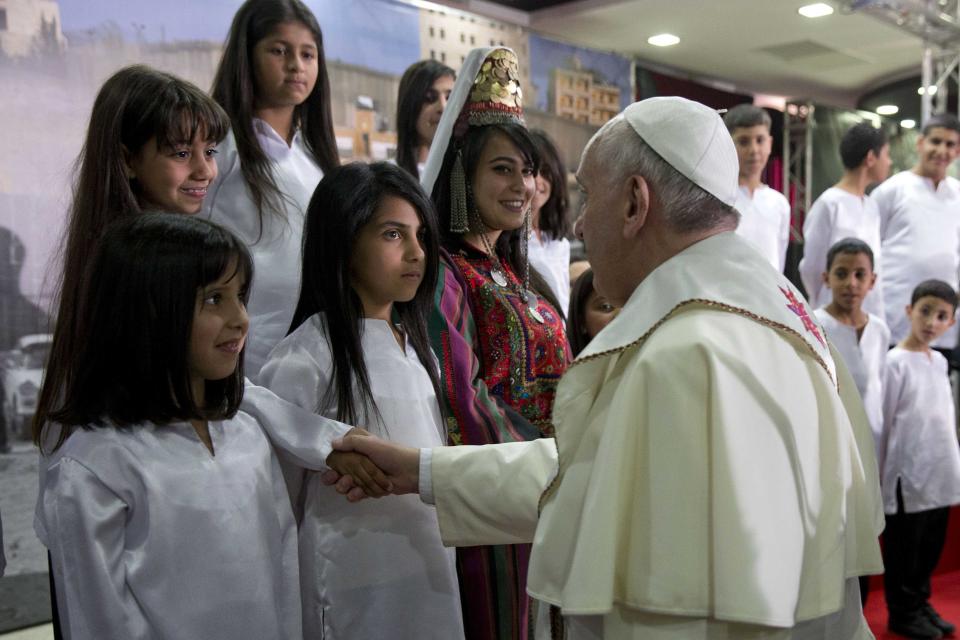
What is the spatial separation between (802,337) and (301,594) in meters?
1.11

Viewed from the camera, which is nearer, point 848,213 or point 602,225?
point 602,225

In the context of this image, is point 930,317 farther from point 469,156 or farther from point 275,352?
point 275,352

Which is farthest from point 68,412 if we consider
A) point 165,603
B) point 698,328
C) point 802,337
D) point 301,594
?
point 802,337

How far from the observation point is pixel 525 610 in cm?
220

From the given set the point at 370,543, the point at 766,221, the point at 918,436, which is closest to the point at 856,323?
the point at 918,436

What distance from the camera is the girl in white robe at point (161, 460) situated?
1555 millimetres

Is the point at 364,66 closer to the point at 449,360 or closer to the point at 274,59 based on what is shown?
the point at 274,59

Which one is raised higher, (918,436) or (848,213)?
(848,213)

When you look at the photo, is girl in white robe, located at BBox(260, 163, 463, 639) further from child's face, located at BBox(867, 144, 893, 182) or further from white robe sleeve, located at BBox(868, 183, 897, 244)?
white robe sleeve, located at BBox(868, 183, 897, 244)

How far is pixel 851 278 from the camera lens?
4.18 metres

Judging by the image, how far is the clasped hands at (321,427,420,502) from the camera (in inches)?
72.3

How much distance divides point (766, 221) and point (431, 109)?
274cm

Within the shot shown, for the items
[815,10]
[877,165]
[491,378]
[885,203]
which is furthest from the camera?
[815,10]

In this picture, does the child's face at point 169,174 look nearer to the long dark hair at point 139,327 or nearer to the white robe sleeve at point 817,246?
the long dark hair at point 139,327
